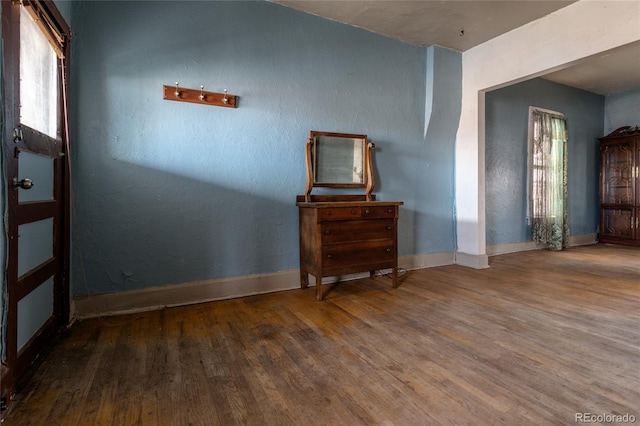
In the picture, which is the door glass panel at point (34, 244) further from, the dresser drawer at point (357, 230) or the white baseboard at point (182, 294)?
the dresser drawer at point (357, 230)

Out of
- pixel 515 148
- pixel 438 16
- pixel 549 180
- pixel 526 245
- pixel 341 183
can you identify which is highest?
pixel 438 16

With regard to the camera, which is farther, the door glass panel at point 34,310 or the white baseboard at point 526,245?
the white baseboard at point 526,245

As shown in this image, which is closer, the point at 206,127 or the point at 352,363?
the point at 352,363

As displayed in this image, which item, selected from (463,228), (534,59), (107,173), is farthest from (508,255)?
(107,173)

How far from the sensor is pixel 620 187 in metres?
5.72

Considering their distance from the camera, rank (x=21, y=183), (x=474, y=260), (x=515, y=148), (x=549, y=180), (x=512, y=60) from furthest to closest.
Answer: (x=549, y=180), (x=515, y=148), (x=474, y=260), (x=512, y=60), (x=21, y=183)

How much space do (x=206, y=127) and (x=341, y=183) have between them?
4.55 feet

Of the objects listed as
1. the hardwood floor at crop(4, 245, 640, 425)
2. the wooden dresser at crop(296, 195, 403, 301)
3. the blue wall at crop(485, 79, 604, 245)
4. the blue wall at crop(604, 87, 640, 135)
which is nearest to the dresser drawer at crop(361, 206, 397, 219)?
the wooden dresser at crop(296, 195, 403, 301)

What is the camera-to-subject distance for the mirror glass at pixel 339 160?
3.22m

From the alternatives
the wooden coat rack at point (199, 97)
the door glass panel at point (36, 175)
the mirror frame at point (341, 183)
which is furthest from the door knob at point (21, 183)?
the mirror frame at point (341, 183)

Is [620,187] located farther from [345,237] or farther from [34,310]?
[34,310]

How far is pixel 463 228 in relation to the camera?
409 cm

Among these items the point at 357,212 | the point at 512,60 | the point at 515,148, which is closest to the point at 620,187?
the point at 515,148

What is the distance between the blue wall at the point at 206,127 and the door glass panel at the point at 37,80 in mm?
302
